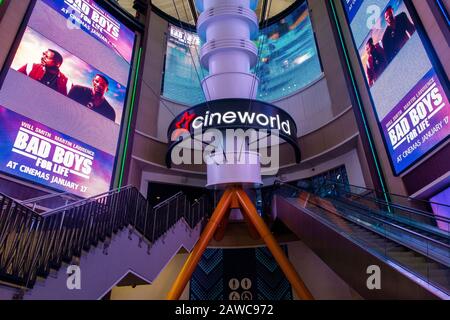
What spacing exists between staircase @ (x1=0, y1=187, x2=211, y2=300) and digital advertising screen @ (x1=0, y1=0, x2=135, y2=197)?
4.02 metres

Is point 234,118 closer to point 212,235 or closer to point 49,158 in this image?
point 212,235

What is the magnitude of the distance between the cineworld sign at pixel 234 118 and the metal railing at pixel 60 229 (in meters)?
2.69

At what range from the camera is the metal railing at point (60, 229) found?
146 inches

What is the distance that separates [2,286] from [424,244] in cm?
530

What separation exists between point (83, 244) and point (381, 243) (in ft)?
15.7

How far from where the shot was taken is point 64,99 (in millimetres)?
10812

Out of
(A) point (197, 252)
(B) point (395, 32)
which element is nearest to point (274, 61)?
(B) point (395, 32)

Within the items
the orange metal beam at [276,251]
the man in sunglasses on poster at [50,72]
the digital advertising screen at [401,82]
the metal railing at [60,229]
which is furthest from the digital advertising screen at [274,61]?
the metal railing at [60,229]

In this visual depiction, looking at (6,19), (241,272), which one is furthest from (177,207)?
(6,19)

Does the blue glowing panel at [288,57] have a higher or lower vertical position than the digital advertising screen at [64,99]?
higher

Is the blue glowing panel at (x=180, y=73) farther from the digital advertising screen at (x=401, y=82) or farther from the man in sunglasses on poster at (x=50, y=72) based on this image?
the digital advertising screen at (x=401, y=82)

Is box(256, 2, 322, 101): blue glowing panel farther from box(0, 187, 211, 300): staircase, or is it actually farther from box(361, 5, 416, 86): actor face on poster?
box(0, 187, 211, 300): staircase
